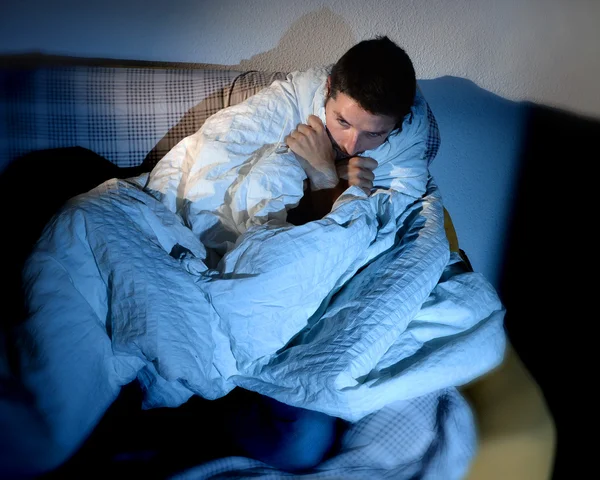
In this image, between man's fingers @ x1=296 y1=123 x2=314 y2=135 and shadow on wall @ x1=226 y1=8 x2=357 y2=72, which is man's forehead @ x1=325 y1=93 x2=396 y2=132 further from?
shadow on wall @ x1=226 y1=8 x2=357 y2=72

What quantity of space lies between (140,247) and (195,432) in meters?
0.31

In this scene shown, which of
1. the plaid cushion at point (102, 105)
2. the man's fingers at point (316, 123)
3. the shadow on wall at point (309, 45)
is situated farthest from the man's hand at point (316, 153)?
the shadow on wall at point (309, 45)

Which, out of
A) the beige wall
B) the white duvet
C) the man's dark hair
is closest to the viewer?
the white duvet

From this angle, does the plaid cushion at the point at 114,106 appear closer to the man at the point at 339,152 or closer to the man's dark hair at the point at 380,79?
the man at the point at 339,152

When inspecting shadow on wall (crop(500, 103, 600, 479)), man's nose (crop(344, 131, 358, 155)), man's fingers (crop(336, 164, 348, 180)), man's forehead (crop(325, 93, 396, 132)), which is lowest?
shadow on wall (crop(500, 103, 600, 479))

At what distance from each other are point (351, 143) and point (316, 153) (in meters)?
0.07

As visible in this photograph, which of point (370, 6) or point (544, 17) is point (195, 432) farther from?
point (544, 17)

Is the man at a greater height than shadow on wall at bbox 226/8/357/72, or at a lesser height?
lesser

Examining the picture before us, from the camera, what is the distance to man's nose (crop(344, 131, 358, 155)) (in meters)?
0.90

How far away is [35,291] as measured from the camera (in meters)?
0.70

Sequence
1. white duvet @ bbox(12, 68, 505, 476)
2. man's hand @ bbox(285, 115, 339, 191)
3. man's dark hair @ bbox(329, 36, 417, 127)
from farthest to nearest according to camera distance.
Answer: man's hand @ bbox(285, 115, 339, 191) < man's dark hair @ bbox(329, 36, 417, 127) < white duvet @ bbox(12, 68, 505, 476)

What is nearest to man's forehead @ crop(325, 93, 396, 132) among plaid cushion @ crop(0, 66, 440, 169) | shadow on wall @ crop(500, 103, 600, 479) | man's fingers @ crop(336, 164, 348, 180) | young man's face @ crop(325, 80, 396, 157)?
young man's face @ crop(325, 80, 396, 157)

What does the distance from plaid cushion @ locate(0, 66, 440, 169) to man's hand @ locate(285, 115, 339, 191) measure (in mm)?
199

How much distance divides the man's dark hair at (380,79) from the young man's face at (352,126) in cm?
1
